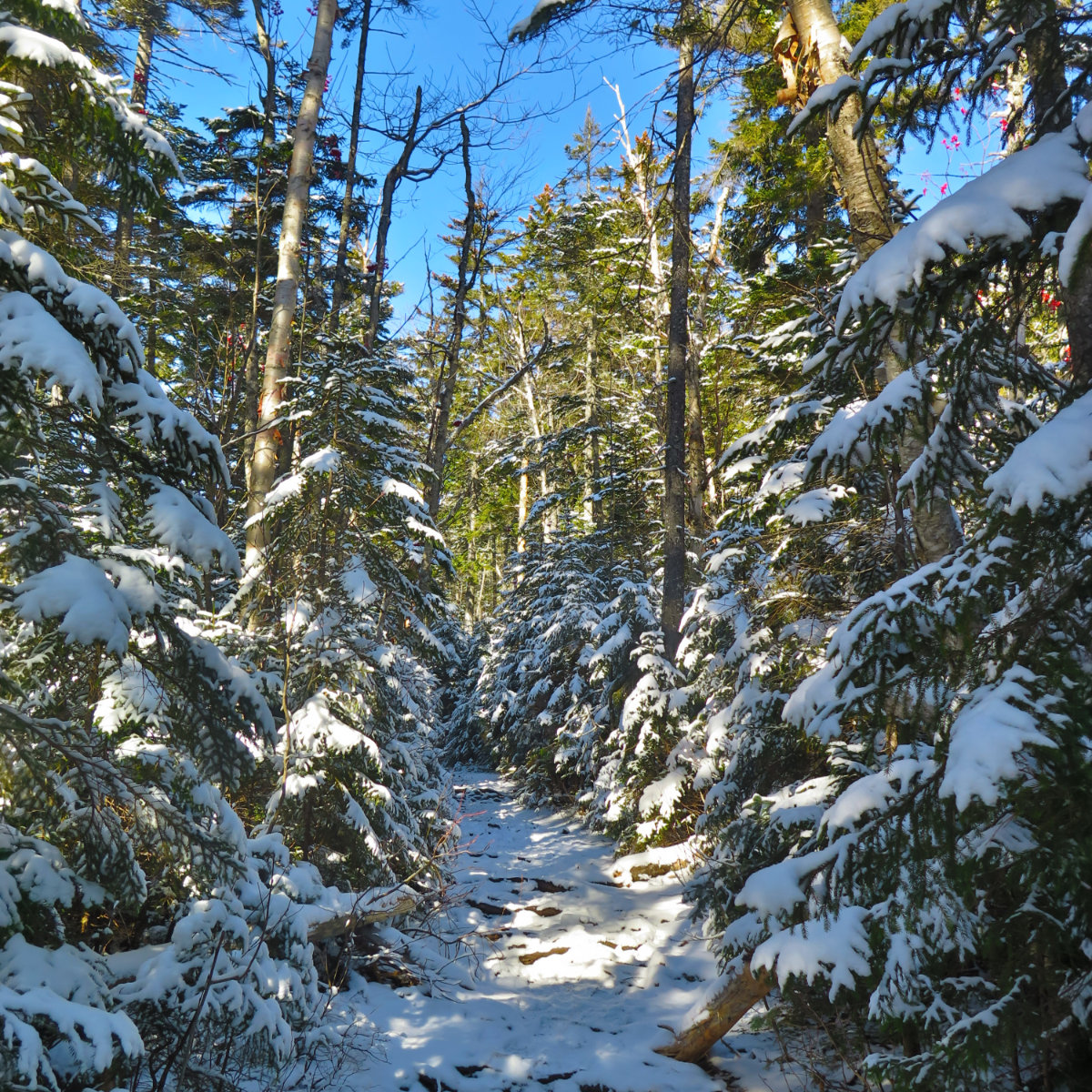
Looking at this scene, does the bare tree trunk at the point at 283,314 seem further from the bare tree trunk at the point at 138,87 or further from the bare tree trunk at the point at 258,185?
the bare tree trunk at the point at 258,185

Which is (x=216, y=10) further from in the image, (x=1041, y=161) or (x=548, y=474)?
(x=548, y=474)

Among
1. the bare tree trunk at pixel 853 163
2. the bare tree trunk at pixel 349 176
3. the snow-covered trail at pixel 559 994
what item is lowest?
the snow-covered trail at pixel 559 994

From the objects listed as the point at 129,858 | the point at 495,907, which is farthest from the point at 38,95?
the point at 495,907

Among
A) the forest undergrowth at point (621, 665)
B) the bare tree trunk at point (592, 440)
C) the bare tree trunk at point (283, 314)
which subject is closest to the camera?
the forest undergrowth at point (621, 665)

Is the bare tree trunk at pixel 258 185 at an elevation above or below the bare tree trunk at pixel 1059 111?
above

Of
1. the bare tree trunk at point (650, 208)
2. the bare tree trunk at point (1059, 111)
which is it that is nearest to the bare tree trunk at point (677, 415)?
the bare tree trunk at point (650, 208)

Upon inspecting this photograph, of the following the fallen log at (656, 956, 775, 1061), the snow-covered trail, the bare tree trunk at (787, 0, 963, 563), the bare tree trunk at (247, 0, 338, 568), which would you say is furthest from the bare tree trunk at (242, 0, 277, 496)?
the fallen log at (656, 956, 775, 1061)

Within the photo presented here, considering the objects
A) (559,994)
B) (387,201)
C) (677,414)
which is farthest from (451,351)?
(559,994)

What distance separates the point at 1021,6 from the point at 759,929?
443cm

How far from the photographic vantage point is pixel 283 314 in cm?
652

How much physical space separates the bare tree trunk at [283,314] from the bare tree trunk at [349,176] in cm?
273

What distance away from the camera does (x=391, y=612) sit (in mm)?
7848

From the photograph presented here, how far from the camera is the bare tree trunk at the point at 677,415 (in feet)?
30.6

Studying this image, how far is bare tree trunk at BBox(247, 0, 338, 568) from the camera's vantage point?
6.36 m
